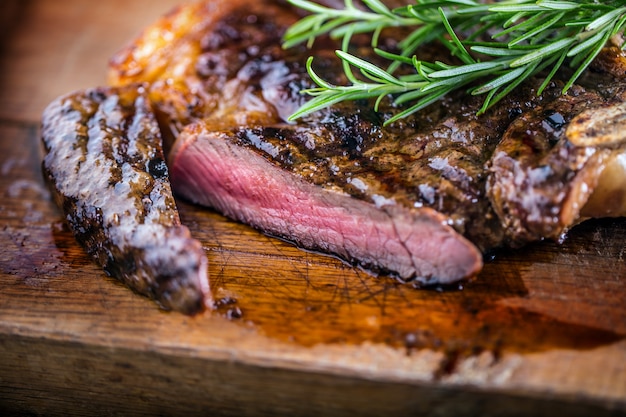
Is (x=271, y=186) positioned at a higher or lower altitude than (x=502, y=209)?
lower

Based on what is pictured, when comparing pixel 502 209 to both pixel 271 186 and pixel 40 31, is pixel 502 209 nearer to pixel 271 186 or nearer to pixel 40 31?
pixel 271 186

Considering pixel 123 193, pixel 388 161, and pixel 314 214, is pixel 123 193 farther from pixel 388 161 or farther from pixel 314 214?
pixel 388 161

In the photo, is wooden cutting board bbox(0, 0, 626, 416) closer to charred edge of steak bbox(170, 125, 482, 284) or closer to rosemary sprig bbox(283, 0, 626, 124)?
charred edge of steak bbox(170, 125, 482, 284)

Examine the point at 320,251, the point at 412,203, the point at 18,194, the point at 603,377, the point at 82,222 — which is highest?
the point at 412,203

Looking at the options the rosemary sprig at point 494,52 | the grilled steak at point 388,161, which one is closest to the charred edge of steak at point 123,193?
the grilled steak at point 388,161

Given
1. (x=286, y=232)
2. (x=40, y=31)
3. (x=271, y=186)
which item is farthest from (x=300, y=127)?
(x=40, y=31)

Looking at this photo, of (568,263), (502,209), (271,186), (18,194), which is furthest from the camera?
(18,194)

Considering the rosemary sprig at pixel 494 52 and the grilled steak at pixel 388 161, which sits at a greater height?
the rosemary sprig at pixel 494 52

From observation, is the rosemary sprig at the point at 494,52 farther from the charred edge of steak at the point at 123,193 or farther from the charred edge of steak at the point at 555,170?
the charred edge of steak at the point at 123,193
